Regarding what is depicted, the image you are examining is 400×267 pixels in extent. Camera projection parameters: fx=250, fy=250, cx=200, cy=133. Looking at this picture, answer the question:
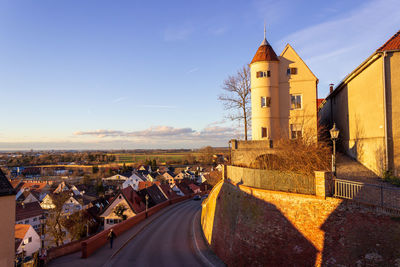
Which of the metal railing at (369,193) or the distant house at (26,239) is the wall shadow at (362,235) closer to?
the metal railing at (369,193)

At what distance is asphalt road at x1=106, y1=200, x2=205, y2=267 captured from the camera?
605 inches

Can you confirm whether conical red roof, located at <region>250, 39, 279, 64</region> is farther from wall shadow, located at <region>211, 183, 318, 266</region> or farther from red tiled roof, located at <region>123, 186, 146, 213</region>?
red tiled roof, located at <region>123, 186, 146, 213</region>

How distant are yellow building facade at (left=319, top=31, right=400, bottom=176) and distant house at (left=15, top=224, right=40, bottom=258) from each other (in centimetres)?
4035

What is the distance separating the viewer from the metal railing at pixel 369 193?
340 inches

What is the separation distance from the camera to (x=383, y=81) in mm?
14578

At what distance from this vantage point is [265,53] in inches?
869

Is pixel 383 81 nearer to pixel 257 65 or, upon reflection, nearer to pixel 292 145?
pixel 292 145

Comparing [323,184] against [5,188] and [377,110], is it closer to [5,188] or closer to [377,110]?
[377,110]

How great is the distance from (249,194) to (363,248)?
241 inches

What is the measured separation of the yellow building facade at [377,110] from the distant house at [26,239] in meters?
40.4

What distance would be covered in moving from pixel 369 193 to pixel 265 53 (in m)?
15.7

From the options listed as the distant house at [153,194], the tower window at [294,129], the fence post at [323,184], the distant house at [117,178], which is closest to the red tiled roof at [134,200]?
the distant house at [153,194]

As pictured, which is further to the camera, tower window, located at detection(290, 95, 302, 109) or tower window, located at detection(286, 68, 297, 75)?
tower window, located at detection(286, 68, 297, 75)

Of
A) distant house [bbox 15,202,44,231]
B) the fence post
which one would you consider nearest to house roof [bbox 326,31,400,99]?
the fence post
